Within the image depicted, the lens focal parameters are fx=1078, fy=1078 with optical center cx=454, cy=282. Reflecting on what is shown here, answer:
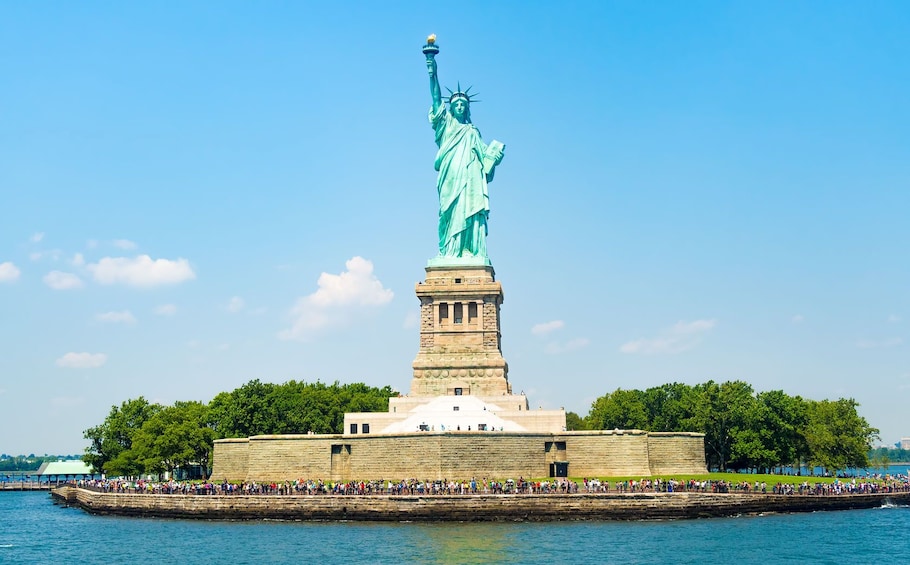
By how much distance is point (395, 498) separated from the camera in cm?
5422

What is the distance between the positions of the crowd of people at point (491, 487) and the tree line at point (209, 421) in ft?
42.3

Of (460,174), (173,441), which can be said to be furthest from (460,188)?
(173,441)

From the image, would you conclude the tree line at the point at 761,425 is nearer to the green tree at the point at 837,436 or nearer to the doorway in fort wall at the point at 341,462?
the green tree at the point at 837,436

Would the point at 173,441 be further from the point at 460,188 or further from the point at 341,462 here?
the point at 460,188

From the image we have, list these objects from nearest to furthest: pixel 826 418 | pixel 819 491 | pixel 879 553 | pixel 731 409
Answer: pixel 879 553 → pixel 819 491 → pixel 731 409 → pixel 826 418

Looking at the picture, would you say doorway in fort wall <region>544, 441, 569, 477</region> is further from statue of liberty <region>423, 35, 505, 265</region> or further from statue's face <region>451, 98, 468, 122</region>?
statue's face <region>451, 98, 468, 122</region>

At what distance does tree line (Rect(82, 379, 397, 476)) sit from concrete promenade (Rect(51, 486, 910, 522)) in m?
18.1

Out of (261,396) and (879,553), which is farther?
(261,396)

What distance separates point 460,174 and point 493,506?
29.0 meters

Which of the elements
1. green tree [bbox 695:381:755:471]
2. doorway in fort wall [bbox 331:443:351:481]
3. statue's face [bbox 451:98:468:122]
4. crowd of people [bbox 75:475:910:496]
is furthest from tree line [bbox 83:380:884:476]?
statue's face [bbox 451:98:468:122]

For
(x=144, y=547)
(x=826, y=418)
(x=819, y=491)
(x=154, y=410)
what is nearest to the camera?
(x=144, y=547)

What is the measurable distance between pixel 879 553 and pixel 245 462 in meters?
36.8

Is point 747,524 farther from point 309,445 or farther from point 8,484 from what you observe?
point 8,484

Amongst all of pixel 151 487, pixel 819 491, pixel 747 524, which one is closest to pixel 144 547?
pixel 151 487
